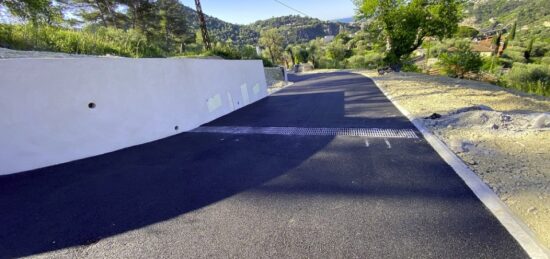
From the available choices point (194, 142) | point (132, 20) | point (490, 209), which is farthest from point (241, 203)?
point (132, 20)

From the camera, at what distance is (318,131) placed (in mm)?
5012

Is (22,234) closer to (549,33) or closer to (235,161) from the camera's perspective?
(235,161)

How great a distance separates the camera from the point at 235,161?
12.6 ft

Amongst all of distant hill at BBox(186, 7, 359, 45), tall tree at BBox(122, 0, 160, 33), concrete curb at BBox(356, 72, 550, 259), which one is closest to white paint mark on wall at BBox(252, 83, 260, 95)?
concrete curb at BBox(356, 72, 550, 259)

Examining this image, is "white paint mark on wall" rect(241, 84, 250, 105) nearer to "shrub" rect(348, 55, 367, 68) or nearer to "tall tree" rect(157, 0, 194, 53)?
"tall tree" rect(157, 0, 194, 53)

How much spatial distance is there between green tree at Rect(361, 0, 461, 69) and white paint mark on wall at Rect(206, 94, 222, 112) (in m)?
14.3

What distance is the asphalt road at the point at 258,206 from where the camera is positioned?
1.96 metres

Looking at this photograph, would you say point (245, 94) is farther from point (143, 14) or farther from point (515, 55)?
point (515, 55)

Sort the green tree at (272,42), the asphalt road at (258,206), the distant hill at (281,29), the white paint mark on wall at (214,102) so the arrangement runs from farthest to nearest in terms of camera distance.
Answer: the distant hill at (281,29) → the green tree at (272,42) → the white paint mark on wall at (214,102) → the asphalt road at (258,206)

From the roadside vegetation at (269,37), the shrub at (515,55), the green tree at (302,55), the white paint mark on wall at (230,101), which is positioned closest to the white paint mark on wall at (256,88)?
the white paint mark on wall at (230,101)

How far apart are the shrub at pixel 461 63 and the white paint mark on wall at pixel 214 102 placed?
45.5 feet

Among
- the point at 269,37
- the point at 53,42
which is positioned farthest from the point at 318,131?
the point at 269,37

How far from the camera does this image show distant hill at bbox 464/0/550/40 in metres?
46.8

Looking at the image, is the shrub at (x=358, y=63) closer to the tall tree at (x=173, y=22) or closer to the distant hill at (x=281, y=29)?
the distant hill at (x=281, y=29)
